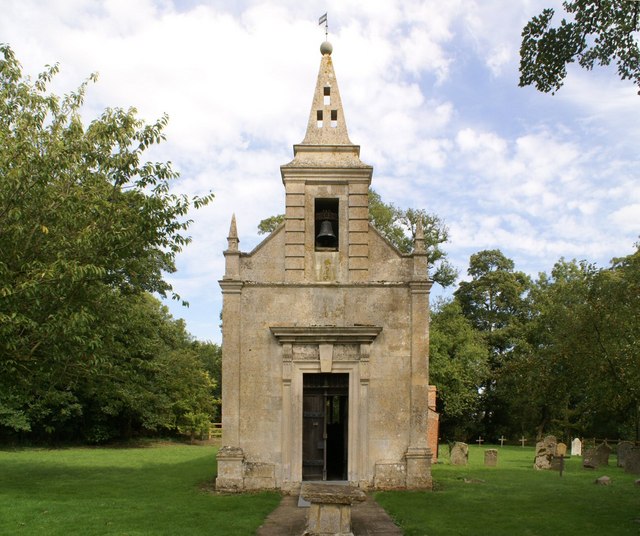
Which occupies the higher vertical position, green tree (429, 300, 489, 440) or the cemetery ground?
green tree (429, 300, 489, 440)

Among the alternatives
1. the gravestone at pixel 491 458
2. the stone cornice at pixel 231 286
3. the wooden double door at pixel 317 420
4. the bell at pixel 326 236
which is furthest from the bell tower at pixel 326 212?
the gravestone at pixel 491 458

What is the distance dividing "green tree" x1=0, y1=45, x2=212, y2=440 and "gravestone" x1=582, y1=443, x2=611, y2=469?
59.6 ft

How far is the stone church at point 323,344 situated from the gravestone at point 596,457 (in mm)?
10949

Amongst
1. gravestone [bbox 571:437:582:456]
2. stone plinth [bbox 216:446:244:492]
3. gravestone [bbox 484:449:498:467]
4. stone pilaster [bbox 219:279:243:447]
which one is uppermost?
stone pilaster [bbox 219:279:243:447]

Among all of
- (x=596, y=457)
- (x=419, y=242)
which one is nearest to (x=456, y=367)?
(x=596, y=457)

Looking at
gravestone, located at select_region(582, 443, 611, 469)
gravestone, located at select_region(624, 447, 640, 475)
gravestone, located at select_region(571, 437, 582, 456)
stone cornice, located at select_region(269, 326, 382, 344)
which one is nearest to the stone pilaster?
stone cornice, located at select_region(269, 326, 382, 344)

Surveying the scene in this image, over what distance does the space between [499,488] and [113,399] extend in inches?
856

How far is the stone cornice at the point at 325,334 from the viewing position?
16.1m

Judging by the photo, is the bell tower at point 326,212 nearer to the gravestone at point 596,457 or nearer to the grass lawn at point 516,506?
the grass lawn at point 516,506

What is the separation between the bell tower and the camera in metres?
16.8

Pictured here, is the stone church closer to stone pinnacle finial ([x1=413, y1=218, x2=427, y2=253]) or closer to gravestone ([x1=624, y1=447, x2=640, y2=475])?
stone pinnacle finial ([x1=413, y1=218, x2=427, y2=253])

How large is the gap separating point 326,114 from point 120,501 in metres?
11.4

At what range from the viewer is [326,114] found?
17859mm

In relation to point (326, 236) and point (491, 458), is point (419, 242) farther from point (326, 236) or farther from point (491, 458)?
point (491, 458)
